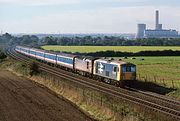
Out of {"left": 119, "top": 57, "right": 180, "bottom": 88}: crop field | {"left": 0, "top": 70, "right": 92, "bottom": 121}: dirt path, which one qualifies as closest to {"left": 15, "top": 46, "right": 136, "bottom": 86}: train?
{"left": 119, "top": 57, "right": 180, "bottom": 88}: crop field

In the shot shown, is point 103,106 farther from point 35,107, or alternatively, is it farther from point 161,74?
point 161,74

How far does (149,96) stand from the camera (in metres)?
39.0

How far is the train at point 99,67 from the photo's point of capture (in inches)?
1815

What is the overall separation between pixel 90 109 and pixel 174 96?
482 inches

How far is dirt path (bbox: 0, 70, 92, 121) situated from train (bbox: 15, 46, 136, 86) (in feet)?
29.4

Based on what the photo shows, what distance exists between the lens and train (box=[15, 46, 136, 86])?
46.1m

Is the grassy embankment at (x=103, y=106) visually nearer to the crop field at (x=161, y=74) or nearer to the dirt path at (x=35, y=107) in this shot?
the dirt path at (x=35, y=107)

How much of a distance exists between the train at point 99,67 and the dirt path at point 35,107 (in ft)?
29.4

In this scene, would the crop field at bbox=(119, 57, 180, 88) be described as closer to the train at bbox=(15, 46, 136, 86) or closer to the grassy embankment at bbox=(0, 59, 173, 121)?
the train at bbox=(15, 46, 136, 86)

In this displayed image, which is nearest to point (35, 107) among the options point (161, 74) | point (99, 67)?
point (99, 67)

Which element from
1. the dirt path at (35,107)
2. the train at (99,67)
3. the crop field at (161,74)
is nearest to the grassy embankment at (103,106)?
the dirt path at (35,107)

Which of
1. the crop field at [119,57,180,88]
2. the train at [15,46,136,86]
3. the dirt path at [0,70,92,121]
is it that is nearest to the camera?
the dirt path at [0,70,92,121]

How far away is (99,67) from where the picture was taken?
52688 millimetres

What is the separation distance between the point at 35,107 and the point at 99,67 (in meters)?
22.7
